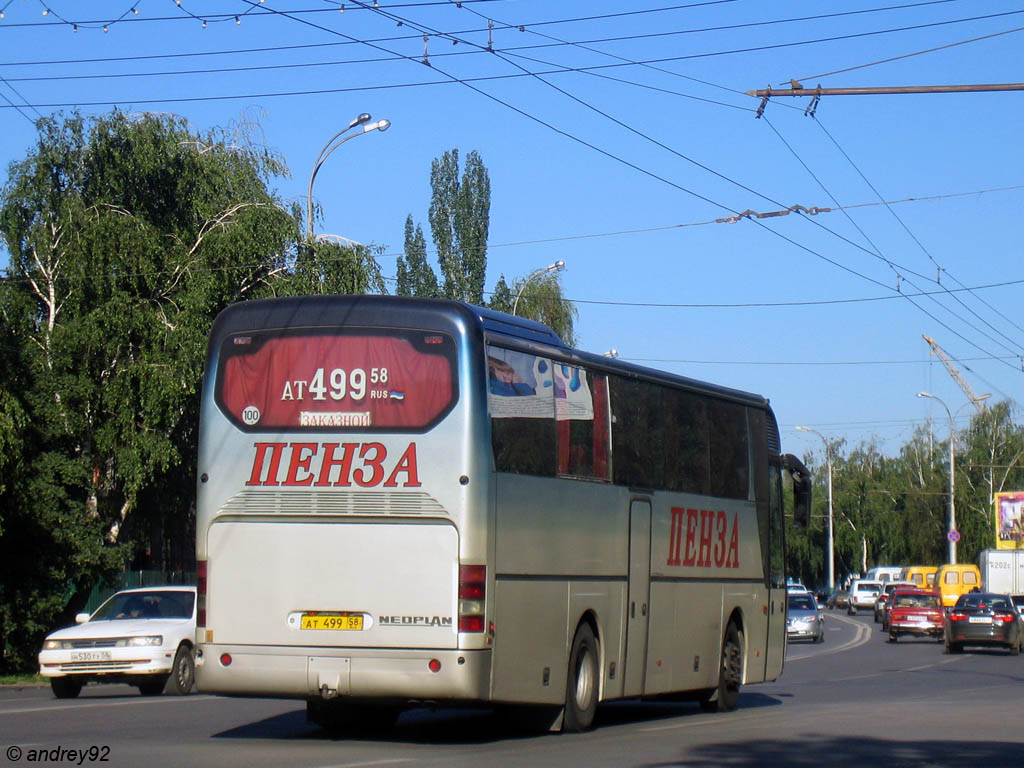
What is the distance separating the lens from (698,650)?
17734 mm

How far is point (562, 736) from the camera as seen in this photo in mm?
14383

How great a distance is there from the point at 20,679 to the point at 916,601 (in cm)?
3028

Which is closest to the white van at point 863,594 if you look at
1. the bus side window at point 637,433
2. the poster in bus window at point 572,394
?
the bus side window at point 637,433

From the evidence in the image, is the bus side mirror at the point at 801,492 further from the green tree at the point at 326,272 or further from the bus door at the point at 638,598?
the green tree at the point at 326,272

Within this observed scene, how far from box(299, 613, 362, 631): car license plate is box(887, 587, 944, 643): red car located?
122ft

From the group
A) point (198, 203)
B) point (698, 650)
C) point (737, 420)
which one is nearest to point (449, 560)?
point (698, 650)

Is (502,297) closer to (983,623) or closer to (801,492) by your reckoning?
(983,623)

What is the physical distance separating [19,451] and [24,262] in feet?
31.1

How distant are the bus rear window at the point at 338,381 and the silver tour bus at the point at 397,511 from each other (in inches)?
0.6

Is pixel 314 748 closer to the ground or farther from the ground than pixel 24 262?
closer to the ground

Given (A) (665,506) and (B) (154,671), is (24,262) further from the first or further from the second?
(A) (665,506)

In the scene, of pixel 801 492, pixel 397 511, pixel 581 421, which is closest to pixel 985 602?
A: pixel 801 492

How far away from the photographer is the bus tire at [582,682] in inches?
571

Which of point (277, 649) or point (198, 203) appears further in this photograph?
point (198, 203)
